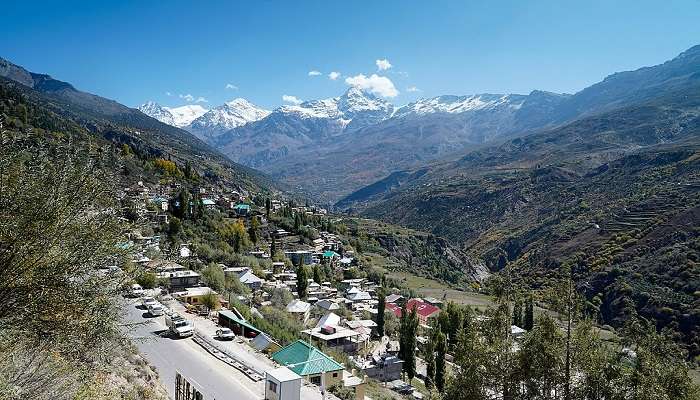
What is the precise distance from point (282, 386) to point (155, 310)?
1328 cm

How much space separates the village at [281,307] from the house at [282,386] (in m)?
0.04

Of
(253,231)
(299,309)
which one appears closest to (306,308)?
(299,309)

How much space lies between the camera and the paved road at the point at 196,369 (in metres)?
16.4

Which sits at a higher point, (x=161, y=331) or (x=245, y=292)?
(x=161, y=331)

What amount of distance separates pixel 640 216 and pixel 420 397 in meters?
81.4

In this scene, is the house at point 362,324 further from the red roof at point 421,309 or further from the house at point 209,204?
the house at point 209,204

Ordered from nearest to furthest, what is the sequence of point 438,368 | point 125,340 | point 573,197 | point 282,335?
1. point 125,340
2. point 282,335
3. point 438,368
4. point 573,197

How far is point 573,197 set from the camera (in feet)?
442

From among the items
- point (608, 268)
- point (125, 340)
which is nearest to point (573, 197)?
point (608, 268)

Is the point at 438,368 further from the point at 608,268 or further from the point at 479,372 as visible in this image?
the point at 608,268

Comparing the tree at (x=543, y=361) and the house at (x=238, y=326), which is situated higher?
the tree at (x=543, y=361)

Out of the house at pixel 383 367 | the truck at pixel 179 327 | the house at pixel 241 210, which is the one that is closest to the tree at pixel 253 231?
the house at pixel 241 210

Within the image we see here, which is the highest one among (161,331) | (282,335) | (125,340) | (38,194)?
(38,194)

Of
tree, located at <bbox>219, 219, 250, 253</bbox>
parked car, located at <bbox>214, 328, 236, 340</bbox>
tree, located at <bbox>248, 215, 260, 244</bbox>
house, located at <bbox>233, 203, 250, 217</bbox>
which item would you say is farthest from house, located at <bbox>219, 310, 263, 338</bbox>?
house, located at <bbox>233, 203, 250, 217</bbox>
